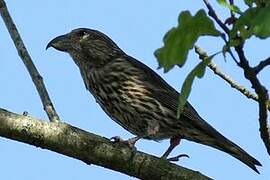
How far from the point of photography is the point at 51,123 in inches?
164

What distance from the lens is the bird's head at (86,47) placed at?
769 centimetres

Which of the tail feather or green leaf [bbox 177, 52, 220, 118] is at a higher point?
the tail feather

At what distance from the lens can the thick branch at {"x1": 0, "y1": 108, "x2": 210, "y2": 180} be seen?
404 centimetres

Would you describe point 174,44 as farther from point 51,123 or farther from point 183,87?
point 51,123

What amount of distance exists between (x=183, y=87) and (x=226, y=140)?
4.03 meters

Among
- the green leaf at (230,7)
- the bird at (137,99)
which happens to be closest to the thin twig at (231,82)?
the bird at (137,99)

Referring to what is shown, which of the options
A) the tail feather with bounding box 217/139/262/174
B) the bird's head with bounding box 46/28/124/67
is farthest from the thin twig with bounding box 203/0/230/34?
the bird's head with bounding box 46/28/124/67

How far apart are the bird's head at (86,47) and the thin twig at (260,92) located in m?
4.22

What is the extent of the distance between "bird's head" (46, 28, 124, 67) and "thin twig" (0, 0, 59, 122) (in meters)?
2.64

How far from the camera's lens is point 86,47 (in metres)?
7.90

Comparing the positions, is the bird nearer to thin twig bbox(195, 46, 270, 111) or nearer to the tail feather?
the tail feather

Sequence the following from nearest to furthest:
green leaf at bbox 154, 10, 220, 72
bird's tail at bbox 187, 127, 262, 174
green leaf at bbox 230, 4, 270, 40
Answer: green leaf at bbox 230, 4, 270, 40 < green leaf at bbox 154, 10, 220, 72 < bird's tail at bbox 187, 127, 262, 174

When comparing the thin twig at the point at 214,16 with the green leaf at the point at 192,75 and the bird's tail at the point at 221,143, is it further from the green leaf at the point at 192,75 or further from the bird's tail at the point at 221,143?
the bird's tail at the point at 221,143

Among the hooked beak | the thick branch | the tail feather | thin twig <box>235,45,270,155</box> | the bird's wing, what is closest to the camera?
thin twig <box>235,45,270,155</box>
